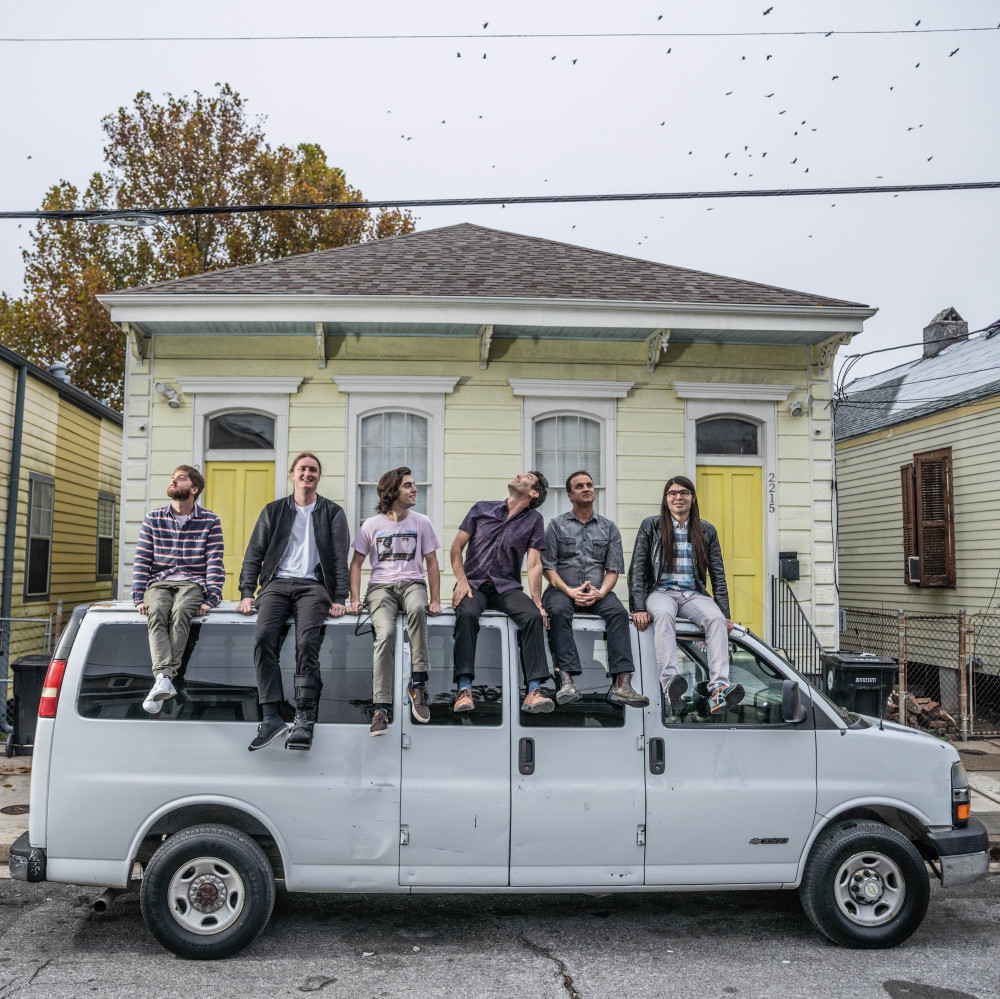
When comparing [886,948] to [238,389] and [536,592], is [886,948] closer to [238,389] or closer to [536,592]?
[536,592]

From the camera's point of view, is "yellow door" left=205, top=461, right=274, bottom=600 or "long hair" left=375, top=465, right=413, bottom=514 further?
"yellow door" left=205, top=461, right=274, bottom=600

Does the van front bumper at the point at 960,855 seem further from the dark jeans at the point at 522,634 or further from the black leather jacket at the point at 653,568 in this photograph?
the dark jeans at the point at 522,634

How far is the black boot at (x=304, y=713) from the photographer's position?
460 centimetres

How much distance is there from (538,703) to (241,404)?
636 cm

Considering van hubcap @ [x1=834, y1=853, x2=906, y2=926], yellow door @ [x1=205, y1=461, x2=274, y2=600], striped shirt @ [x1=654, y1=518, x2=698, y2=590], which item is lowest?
van hubcap @ [x1=834, y1=853, x2=906, y2=926]

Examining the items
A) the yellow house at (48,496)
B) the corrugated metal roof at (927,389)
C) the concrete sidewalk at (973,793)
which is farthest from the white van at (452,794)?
the corrugated metal roof at (927,389)

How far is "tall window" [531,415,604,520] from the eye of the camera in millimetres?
10148

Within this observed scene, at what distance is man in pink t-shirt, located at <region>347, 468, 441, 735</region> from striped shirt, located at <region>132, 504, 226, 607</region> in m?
0.80

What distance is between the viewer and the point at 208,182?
24000 mm

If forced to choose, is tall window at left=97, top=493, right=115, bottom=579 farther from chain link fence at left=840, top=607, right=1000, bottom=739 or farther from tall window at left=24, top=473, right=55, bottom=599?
chain link fence at left=840, top=607, right=1000, bottom=739

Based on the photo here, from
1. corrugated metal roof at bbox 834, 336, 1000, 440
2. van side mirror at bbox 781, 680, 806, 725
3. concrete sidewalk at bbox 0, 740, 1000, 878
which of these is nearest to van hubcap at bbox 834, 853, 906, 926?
van side mirror at bbox 781, 680, 806, 725

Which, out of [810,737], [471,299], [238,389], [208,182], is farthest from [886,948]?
[208,182]

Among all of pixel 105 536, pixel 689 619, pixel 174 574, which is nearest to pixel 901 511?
pixel 689 619

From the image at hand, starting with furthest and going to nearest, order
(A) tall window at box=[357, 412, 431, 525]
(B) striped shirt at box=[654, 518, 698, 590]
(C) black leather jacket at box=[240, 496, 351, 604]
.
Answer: (A) tall window at box=[357, 412, 431, 525]
(B) striped shirt at box=[654, 518, 698, 590]
(C) black leather jacket at box=[240, 496, 351, 604]
